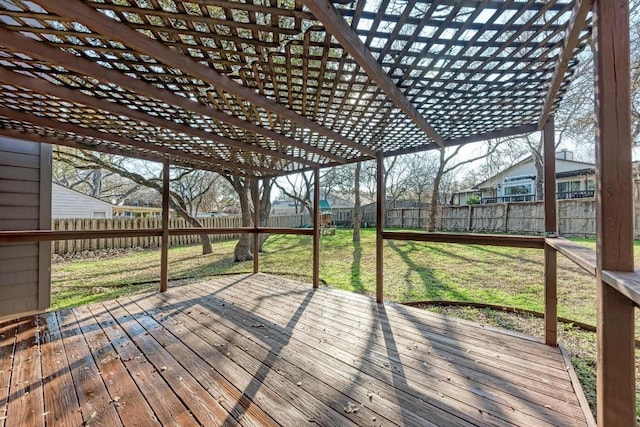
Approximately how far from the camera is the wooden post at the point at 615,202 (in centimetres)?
92

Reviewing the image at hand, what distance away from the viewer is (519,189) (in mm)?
13523

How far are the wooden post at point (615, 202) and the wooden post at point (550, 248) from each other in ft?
4.62

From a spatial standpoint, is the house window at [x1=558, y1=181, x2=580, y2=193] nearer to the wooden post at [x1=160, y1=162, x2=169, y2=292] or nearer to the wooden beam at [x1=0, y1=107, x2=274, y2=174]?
the wooden beam at [x1=0, y1=107, x2=274, y2=174]

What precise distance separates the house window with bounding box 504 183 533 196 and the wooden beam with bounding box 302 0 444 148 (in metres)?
14.1

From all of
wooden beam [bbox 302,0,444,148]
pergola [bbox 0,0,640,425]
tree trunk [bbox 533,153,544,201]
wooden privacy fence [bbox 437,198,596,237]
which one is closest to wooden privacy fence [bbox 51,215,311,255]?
pergola [bbox 0,0,640,425]

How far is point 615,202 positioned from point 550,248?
1.45 metres

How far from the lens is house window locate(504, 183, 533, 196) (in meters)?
12.9

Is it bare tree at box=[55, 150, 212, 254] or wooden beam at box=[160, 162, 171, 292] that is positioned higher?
bare tree at box=[55, 150, 212, 254]

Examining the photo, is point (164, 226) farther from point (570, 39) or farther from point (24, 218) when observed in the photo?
point (570, 39)

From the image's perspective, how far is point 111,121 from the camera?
8.16 ft

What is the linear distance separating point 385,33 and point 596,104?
0.95m

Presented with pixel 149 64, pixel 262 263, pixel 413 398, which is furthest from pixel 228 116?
pixel 262 263

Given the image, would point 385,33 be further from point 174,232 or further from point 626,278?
point 174,232

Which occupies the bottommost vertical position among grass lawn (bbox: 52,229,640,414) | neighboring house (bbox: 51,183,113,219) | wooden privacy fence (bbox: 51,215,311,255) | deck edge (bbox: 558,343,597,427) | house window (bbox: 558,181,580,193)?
grass lawn (bbox: 52,229,640,414)
